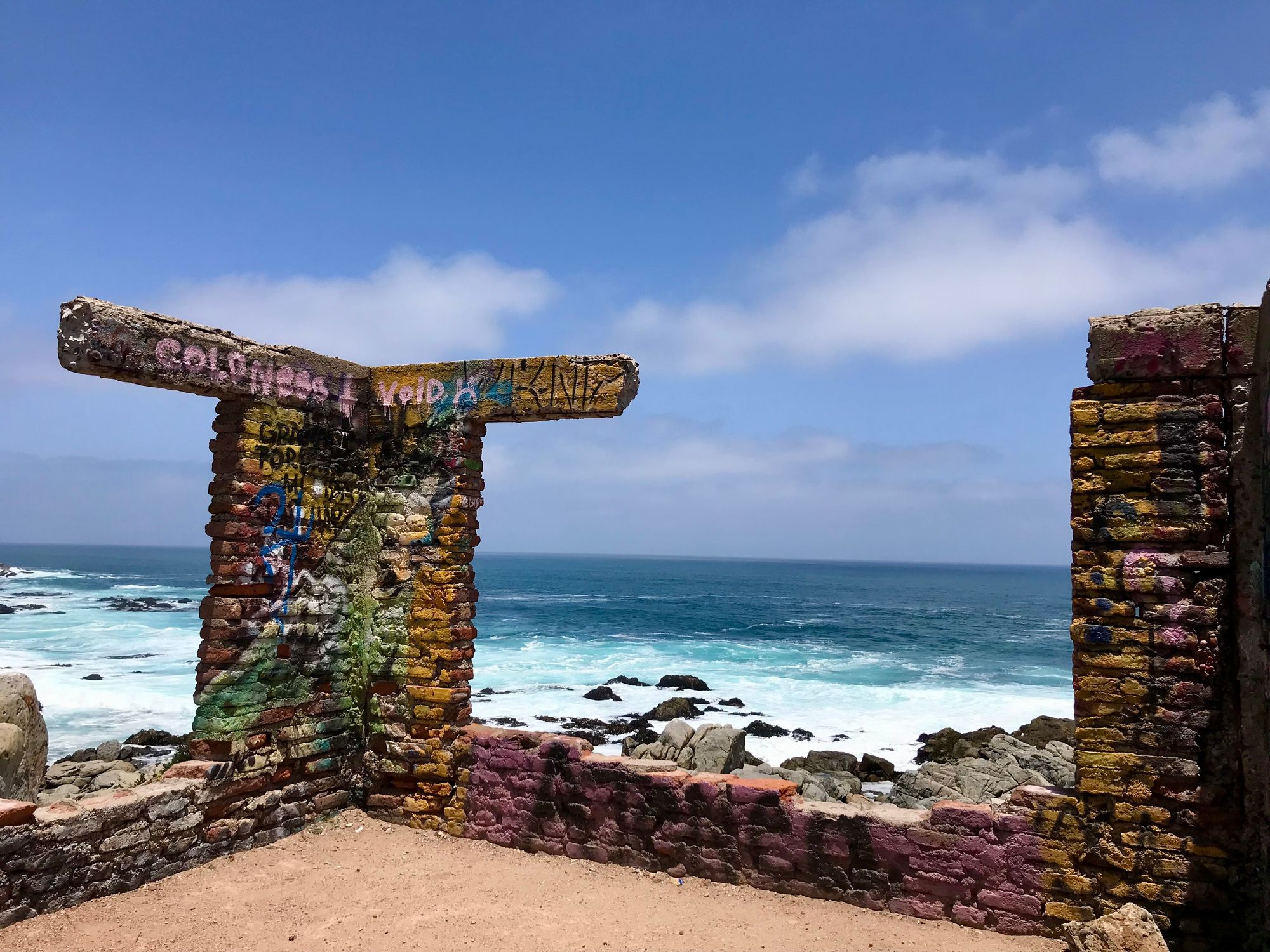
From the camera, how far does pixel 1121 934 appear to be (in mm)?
4367

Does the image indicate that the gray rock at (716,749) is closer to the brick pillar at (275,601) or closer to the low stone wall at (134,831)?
the brick pillar at (275,601)

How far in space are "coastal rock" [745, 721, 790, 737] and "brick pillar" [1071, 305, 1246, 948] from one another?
15.6 meters

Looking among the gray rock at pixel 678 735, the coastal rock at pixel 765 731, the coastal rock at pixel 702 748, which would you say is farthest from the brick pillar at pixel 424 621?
the coastal rock at pixel 765 731

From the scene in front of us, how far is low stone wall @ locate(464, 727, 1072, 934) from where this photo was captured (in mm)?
5066

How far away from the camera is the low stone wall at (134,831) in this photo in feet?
15.8

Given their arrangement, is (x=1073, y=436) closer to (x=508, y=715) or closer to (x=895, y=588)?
(x=508, y=715)

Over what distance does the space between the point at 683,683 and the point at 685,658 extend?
8.42m

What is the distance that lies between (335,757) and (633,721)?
49.7 ft

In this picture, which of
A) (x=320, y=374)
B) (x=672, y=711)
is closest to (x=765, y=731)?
(x=672, y=711)

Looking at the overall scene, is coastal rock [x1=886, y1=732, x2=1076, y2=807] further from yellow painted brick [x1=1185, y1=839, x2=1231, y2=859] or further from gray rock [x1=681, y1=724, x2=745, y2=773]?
yellow painted brick [x1=1185, y1=839, x2=1231, y2=859]

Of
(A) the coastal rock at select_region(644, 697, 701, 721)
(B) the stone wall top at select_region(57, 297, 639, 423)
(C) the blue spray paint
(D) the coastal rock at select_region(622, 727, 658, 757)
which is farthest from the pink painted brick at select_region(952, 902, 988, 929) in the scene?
(A) the coastal rock at select_region(644, 697, 701, 721)

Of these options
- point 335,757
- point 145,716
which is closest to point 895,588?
point 145,716

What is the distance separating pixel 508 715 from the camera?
22062 millimetres

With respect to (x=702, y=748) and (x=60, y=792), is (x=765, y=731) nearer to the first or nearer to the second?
(x=702, y=748)
